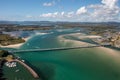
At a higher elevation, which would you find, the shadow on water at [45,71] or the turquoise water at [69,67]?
the shadow on water at [45,71]

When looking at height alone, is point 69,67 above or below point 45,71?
below

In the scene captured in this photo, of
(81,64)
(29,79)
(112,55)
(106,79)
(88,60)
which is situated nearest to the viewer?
(29,79)

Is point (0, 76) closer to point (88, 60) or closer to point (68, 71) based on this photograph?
point (68, 71)

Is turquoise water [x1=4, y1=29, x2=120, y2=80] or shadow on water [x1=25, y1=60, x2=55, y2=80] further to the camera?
turquoise water [x1=4, y1=29, x2=120, y2=80]

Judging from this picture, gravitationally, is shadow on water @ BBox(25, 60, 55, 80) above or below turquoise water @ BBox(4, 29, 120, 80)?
above

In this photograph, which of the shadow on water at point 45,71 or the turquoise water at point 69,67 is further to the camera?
the turquoise water at point 69,67

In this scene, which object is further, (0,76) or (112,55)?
(112,55)

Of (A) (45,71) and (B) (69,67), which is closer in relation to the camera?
(A) (45,71)

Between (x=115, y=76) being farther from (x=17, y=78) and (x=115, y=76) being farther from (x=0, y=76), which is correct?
(x=0, y=76)

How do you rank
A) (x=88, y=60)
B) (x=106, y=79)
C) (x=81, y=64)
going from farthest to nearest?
1. (x=88, y=60)
2. (x=81, y=64)
3. (x=106, y=79)

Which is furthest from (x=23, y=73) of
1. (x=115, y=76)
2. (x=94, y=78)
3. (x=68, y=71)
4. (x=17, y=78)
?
(x=115, y=76)
